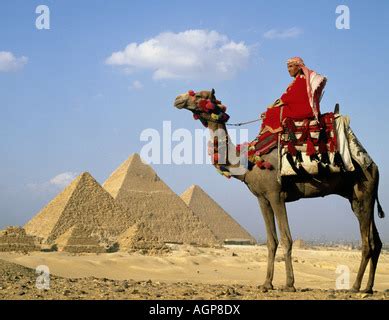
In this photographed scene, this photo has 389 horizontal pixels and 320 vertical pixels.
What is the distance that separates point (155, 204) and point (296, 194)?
62043 mm

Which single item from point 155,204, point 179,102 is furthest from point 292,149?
point 155,204

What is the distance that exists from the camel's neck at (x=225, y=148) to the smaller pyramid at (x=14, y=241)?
27.5 metres

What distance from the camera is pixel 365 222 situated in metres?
8.07

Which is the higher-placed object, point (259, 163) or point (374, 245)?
point (259, 163)

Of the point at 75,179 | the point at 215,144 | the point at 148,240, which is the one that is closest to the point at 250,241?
the point at 75,179

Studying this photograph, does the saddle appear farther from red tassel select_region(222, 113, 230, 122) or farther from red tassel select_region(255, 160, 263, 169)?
red tassel select_region(222, 113, 230, 122)

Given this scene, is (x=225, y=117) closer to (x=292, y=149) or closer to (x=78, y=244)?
(x=292, y=149)

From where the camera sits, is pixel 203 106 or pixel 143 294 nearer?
pixel 143 294

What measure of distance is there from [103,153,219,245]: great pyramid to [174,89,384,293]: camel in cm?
5462

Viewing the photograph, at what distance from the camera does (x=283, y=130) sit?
799 centimetres

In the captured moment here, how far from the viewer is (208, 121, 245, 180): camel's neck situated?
27.0 feet

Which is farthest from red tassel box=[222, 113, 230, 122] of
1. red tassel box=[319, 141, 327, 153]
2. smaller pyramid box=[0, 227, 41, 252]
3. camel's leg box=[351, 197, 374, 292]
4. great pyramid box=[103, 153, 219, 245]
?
Result: great pyramid box=[103, 153, 219, 245]

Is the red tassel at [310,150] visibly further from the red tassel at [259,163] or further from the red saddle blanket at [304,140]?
the red tassel at [259,163]

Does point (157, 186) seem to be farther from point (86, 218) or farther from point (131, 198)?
point (86, 218)
